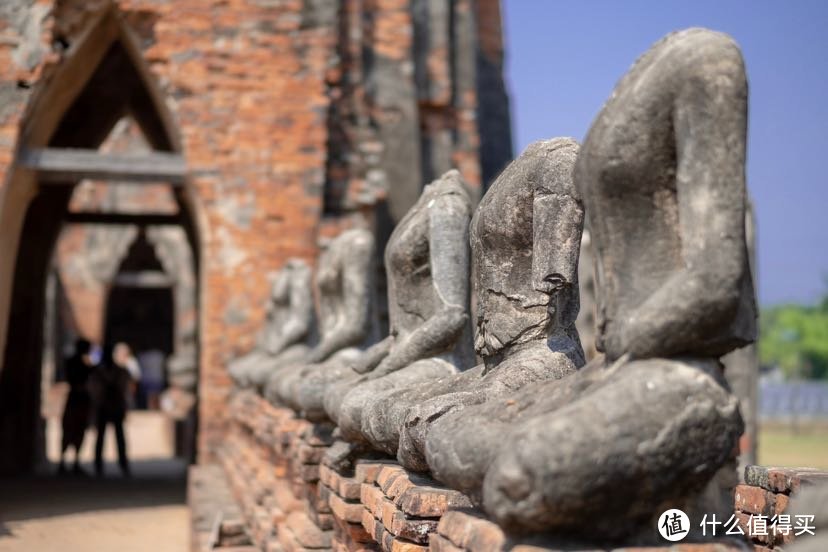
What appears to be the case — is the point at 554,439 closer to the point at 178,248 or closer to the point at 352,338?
the point at 352,338

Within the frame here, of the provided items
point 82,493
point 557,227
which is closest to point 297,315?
point 82,493

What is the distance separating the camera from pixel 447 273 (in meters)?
4.73

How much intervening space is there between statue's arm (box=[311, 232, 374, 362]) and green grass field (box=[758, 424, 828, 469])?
6127mm

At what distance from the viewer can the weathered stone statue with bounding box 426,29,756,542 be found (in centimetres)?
244

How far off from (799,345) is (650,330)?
51.9 meters

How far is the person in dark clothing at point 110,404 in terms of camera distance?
1324 centimetres

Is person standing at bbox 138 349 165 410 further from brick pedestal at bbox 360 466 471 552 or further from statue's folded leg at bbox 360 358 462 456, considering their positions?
brick pedestal at bbox 360 466 471 552

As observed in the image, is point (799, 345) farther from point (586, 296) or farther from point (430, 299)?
point (430, 299)

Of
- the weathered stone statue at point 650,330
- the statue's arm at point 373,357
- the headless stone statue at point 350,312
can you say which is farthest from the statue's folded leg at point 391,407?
the headless stone statue at point 350,312

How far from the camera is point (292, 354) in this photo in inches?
330

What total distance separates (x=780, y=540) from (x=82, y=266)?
66.3 feet

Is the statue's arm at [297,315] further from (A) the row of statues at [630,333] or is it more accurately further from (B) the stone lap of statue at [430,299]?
(A) the row of statues at [630,333]

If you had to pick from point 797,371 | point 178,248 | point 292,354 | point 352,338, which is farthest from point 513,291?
point 797,371

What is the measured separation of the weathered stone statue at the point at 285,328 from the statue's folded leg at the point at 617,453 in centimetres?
573
